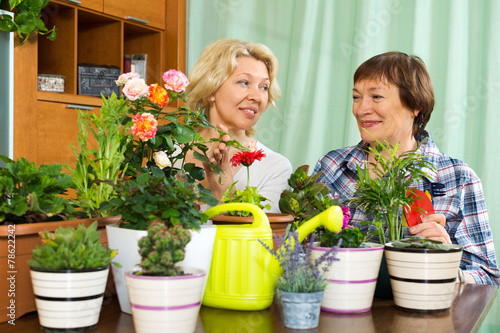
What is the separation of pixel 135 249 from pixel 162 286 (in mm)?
141

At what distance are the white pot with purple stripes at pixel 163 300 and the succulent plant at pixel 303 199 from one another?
45cm

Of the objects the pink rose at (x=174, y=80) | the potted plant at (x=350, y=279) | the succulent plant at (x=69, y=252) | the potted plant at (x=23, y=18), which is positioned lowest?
the potted plant at (x=350, y=279)

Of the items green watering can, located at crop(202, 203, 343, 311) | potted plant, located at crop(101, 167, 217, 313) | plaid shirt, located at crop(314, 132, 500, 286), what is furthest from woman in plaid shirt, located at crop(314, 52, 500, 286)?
potted plant, located at crop(101, 167, 217, 313)

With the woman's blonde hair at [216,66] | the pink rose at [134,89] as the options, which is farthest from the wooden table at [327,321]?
the woman's blonde hair at [216,66]

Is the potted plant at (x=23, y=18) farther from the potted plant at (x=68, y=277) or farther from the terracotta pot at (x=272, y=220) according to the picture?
the potted plant at (x=68, y=277)

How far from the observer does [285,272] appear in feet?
2.98

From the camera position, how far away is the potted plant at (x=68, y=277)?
2.64 feet

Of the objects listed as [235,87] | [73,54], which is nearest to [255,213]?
[235,87]

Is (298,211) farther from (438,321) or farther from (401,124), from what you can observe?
(401,124)

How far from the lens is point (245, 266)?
961mm

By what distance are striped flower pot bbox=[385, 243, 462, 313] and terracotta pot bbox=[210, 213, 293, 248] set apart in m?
0.21

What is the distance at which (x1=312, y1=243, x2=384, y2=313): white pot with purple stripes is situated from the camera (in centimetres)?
96

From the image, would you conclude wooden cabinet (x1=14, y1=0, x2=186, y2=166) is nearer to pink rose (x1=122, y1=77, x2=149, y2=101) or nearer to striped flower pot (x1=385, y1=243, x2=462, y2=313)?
pink rose (x1=122, y1=77, x2=149, y2=101)

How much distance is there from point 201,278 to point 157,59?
313 centimetres
